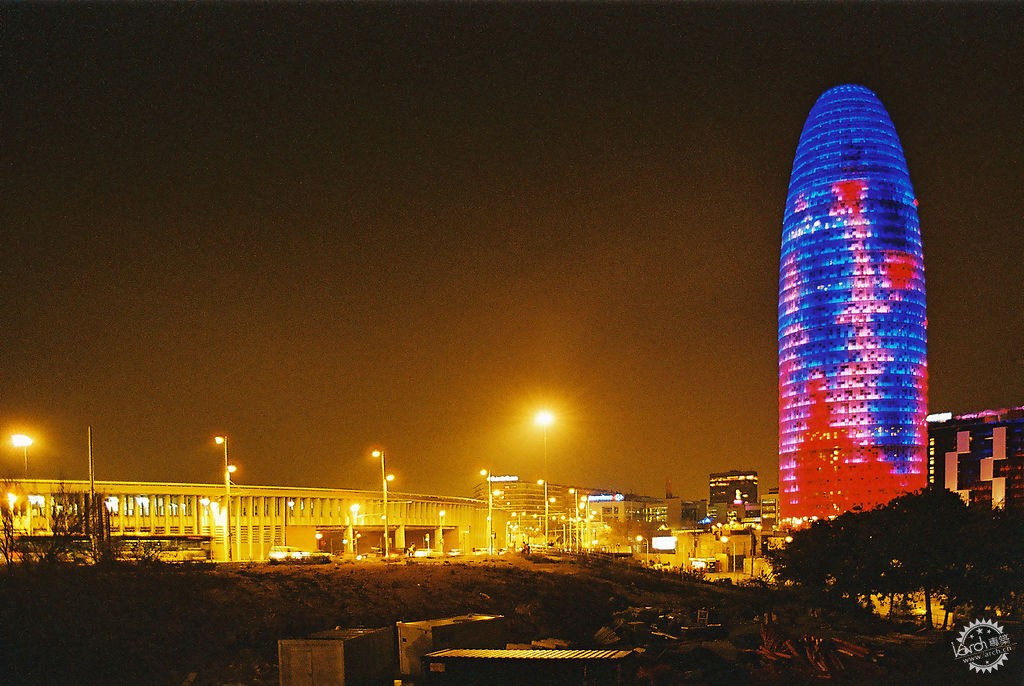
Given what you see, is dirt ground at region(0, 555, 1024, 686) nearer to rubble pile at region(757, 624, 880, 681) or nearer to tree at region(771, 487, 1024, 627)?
rubble pile at region(757, 624, 880, 681)

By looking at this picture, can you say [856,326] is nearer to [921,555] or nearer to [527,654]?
[921,555]

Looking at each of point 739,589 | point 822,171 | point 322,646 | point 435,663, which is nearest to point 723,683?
point 435,663

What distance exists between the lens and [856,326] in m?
187

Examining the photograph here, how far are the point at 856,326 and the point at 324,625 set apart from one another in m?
171

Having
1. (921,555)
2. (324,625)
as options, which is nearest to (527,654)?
(324,625)

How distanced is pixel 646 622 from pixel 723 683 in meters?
13.0

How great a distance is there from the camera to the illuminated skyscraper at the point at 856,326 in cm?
18550

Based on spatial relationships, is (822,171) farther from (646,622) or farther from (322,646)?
(322,646)

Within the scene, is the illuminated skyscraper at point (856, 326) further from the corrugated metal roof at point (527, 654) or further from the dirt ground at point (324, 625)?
the corrugated metal roof at point (527, 654)
